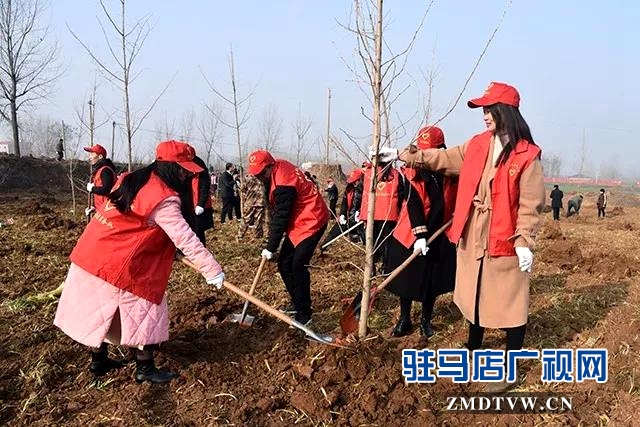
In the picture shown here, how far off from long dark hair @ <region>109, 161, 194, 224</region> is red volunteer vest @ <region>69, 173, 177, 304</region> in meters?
0.03

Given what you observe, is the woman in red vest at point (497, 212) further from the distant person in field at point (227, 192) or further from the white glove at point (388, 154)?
the distant person in field at point (227, 192)

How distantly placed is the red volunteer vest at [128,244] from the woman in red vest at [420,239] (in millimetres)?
1853

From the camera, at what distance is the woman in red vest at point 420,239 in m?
3.86

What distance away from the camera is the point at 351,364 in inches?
128

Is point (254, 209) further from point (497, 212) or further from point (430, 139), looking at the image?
point (497, 212)

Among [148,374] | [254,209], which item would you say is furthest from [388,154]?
[254,209]

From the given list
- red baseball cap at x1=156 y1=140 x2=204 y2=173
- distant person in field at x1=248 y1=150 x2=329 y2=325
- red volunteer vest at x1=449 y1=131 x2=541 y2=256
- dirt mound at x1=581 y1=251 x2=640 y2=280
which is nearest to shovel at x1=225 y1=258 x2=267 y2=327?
distant person in field at x1=248 y1=150 x2=329 y2=325

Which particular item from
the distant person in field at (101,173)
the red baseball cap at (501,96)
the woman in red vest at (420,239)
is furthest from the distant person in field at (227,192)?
the red baseball cap at (501,96)

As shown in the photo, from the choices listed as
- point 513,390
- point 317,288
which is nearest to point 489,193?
point 513,390

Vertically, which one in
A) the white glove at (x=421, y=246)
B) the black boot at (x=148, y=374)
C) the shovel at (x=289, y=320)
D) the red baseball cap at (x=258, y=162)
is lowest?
the black boot at (x=148, y=374)

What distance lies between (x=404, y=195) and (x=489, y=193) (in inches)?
40.4

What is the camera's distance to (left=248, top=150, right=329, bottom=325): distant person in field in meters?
4.15

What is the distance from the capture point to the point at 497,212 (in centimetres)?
302

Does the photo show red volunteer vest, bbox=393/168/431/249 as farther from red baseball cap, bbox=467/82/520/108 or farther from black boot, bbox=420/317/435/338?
red baseball cap, bbox=467/82/520/108
